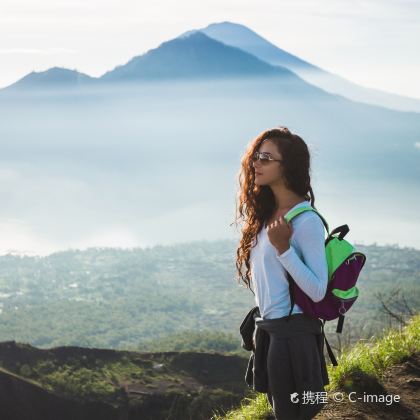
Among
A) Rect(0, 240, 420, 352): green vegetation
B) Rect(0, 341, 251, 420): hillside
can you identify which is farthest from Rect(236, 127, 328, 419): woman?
Rect(0, 240, 420, 352): green vegetation

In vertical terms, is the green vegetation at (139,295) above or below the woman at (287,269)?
below

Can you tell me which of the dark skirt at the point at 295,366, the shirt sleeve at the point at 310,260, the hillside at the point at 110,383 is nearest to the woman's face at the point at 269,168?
the shirt sleeve at the point at 310,260

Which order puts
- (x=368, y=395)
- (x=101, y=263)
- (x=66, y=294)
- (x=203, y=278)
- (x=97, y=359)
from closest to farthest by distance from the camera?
(x=368, y=395) → (x=97, y=359) → (x=66, y=294) → (x=203, y=278) → (x=101, y=263)

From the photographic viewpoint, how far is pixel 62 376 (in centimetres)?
1730

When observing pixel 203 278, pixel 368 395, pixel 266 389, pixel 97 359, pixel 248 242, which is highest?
pixel 248 242

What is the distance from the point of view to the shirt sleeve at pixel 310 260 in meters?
2.54

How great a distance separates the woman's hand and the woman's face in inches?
12.3

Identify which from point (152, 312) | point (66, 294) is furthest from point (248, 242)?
point (66, 294)

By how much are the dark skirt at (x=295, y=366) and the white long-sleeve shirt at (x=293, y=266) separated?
0.23 feet

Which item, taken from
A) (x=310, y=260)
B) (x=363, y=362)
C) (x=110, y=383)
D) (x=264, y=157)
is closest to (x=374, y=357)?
(x=363, y=362)

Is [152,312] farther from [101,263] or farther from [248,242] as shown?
[248,242]

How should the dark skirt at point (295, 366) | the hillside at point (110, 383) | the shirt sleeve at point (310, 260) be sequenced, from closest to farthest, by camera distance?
1. the shirt sleeve at point (310, 260)
2. the dark skirt at point (295, 366)
3. the hillside at point (110, 383)

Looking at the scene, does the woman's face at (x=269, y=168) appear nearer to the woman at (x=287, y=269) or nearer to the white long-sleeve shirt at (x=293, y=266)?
the woman at (x=287, y=269)

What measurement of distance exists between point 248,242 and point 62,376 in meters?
15.6
